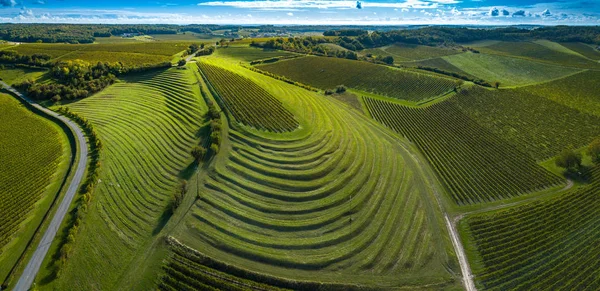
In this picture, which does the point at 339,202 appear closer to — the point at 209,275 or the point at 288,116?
the point at 209,275

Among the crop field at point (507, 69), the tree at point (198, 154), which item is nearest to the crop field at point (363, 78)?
the crop field at point (507, 69)

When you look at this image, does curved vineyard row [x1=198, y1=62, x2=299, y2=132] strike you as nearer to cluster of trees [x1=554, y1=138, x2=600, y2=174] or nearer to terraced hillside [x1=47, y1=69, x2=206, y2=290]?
terraced hillside [x1=47, y1=69, x2=206, y2=290]

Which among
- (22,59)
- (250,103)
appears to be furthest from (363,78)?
(22,59)

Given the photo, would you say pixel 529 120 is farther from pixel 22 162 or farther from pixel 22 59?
pixel 22 59

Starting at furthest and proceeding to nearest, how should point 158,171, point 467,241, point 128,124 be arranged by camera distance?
1. point 128,124
2. point 158,171
3. point 467,241

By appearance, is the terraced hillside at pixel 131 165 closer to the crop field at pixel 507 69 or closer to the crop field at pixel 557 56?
the crop field at pixel 507 69

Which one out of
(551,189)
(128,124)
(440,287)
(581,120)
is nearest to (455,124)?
(551,189)
